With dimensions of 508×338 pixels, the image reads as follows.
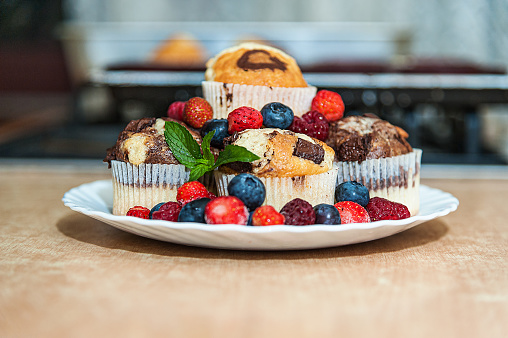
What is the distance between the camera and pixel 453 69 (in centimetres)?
257

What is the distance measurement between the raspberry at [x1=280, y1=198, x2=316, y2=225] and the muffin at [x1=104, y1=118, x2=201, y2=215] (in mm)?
274

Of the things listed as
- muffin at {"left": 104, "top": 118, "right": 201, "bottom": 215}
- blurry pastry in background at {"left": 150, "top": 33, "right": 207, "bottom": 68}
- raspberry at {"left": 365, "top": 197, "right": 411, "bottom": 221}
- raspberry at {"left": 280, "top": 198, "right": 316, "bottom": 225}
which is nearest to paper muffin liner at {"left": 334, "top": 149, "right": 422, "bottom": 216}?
raspberry at {"left": 365, "top": 197, "right": 411, "bottom": 221}

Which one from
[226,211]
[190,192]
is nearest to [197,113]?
[190,192]

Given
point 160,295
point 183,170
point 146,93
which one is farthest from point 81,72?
Answer: point 160,295

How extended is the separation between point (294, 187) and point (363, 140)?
0.77ft

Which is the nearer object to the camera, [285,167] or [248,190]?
[248,190]

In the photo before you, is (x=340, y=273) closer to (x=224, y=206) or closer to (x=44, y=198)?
(x=224, y=206)

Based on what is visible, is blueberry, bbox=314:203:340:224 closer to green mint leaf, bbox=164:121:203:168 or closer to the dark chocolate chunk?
the dark chocolate chunk

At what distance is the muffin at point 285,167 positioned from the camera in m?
1.09

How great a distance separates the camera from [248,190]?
99 cm

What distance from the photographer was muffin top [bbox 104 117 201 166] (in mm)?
1167

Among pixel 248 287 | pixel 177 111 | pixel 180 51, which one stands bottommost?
pixel 248 287

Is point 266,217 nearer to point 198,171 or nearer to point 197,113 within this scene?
point 198,171

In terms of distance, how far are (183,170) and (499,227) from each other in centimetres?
73
